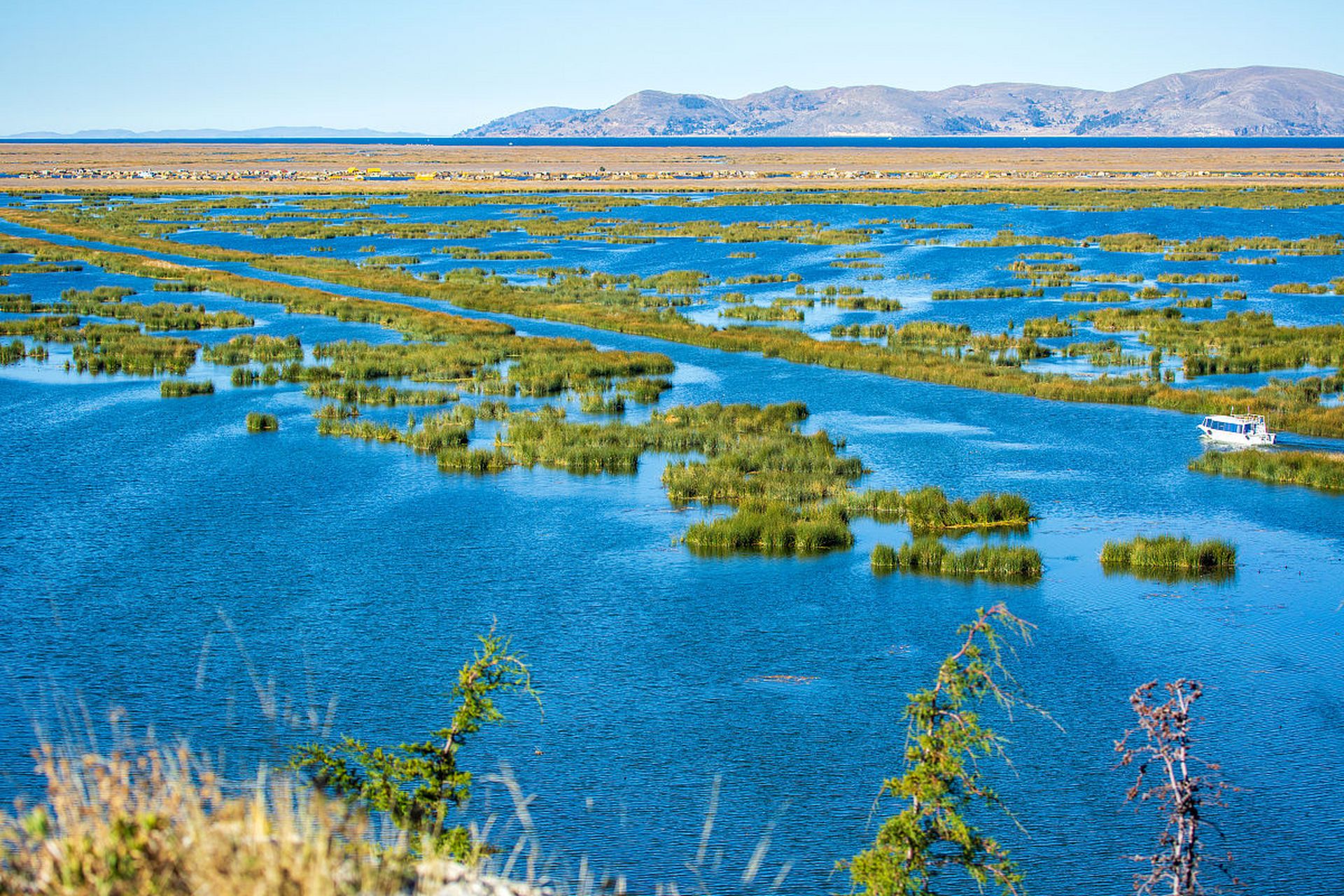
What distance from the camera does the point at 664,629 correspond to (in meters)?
27.7

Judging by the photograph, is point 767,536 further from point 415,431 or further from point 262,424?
point 262,424

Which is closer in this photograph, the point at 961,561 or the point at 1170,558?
the point at 961,561

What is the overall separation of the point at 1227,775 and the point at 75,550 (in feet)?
85.6

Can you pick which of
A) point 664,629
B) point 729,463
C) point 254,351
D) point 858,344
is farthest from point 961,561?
→ point 254,351

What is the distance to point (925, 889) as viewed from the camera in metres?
14.4

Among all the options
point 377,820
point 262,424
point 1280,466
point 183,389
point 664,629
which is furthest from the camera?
point 183,389

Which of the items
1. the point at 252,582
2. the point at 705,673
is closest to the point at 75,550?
the point at 252,582

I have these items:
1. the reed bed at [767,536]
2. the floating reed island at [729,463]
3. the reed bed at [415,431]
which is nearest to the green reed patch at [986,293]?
the floating reed island at [729,463]

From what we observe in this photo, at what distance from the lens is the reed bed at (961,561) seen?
102 ft

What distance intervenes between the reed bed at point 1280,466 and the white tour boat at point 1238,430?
115cm

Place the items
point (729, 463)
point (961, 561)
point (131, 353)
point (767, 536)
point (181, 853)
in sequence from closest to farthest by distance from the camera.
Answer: point (181, 853)
point (961, 561)
point (767, 536)
point (729, 463)
point (131, 353)

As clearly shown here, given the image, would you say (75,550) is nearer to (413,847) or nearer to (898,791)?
(413,847)

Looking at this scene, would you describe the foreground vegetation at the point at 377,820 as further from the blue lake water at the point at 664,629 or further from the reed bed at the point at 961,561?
the reed bed at the point at 961,561

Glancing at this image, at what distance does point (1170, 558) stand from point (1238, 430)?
12.3 meters
